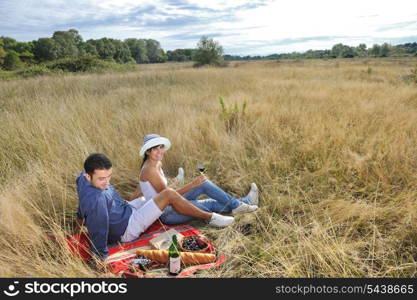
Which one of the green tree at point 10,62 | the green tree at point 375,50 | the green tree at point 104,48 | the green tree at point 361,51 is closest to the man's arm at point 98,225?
the green tree at point 10,62

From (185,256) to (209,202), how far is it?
999mm

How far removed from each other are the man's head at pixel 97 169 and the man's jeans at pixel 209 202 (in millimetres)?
896

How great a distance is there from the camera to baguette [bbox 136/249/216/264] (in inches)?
89.5

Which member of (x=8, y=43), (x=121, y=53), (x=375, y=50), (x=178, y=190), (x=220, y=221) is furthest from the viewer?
(x=375, y=50)

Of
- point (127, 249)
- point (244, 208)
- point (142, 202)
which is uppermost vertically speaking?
point (142, 202)

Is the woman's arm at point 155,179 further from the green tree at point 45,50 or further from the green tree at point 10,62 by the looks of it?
the green tree at point 45,50

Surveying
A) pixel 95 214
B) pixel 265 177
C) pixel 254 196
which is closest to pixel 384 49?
pixel 265 177

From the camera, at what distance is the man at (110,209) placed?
225 cm

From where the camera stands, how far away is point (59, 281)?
5.96ft

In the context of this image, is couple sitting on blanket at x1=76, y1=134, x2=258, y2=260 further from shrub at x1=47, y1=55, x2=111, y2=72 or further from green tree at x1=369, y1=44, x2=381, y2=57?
green tree at x1=369, y1=44, x2=381, y2=57

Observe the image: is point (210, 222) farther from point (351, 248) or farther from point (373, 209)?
point (373, 209)

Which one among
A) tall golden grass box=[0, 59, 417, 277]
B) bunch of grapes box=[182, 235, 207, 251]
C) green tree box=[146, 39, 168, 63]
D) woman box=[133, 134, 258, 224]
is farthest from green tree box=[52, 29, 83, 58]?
bunch of grapes box=[182, 235, 207, 251]

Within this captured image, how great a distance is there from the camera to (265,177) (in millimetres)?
3467

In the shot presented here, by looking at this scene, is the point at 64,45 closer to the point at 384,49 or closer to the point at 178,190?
the point at 178,190
